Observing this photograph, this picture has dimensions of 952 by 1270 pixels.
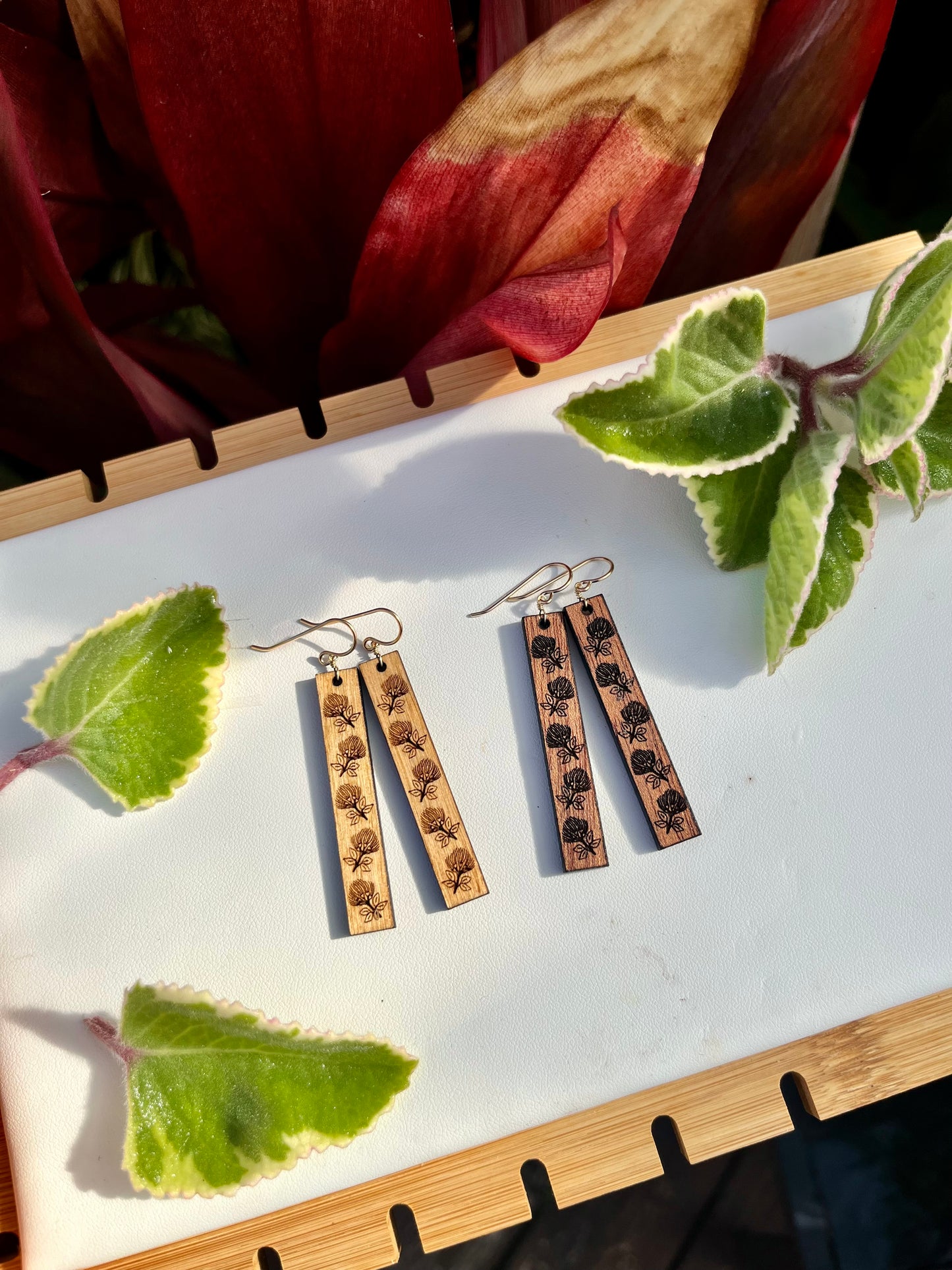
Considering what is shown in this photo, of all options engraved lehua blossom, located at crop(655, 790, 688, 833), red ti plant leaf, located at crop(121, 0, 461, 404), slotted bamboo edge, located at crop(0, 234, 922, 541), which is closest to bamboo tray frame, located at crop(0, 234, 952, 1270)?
engraved lehua blossom, located at crop(655, 790, 688, 833)

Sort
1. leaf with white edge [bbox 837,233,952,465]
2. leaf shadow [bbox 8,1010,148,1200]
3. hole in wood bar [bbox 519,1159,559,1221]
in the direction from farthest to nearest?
hole in wood bar [bbox 519,1159,559,1221] < leaf shadow [bbox 8,1010,148,1200] < leaf with white edge [bbox 837,233,952,465]

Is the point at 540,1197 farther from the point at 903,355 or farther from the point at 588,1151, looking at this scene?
the point at 903,355

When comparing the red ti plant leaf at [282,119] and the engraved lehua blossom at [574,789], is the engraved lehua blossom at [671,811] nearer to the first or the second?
the engraved lehua blossom at [574,789]

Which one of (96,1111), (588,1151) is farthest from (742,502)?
(96,1111)

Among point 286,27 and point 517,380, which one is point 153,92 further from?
point 517,380

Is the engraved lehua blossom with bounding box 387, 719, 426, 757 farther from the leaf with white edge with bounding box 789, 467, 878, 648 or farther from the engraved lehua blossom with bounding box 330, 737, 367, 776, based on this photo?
the leaf with white edge with bounding box 789, 467, 878, 648

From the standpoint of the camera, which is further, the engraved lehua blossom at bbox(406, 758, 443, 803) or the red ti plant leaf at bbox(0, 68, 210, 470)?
the engraved lehua blossom at bbox(406, 758, 443, 803)

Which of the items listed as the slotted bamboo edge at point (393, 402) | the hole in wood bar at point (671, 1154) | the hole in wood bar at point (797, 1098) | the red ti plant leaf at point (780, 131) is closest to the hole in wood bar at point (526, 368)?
the slotted bamboo edge at point (393, 402)
